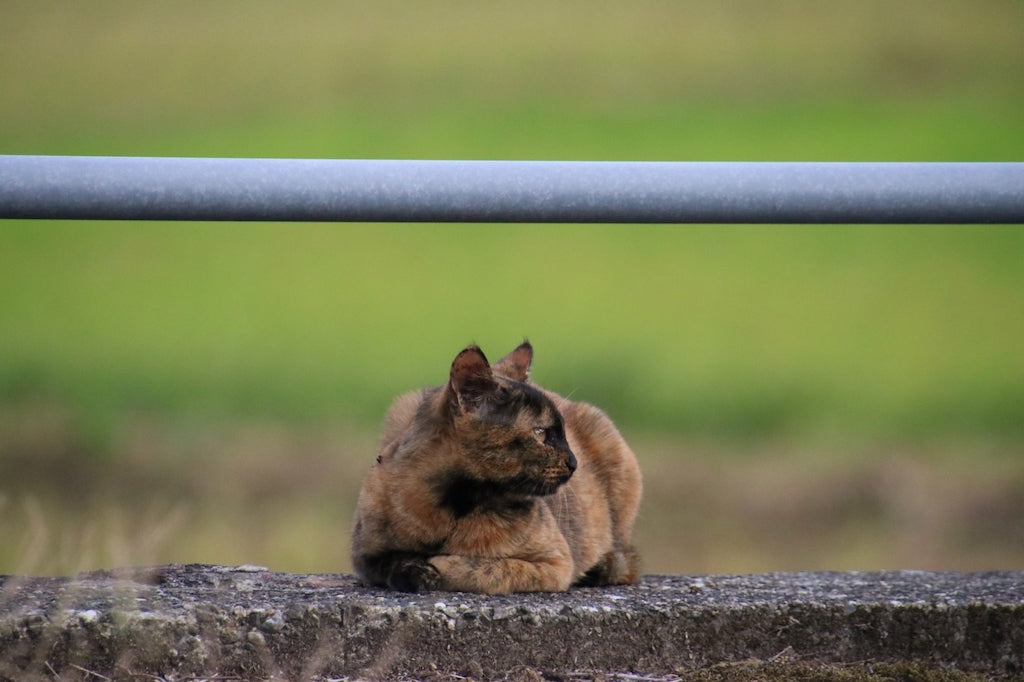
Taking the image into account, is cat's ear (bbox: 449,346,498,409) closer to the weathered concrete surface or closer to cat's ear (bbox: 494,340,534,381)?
cat's ear (bbox: 494,340,534,381)

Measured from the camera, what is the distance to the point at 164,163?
1651mm

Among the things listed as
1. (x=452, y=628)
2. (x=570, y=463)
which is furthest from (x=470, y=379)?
(x=452, y=628)

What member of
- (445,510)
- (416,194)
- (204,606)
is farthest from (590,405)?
(416,194)

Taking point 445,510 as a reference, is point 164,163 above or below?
above

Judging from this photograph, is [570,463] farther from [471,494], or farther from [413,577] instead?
[413,577]

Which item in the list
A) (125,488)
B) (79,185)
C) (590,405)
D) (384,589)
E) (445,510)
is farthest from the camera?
(125,488)

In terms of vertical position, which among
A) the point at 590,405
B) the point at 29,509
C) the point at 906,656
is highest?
the point at 590,405

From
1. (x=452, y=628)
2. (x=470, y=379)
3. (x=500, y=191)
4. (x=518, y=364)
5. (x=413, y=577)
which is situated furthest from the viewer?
(x=518, y=364)

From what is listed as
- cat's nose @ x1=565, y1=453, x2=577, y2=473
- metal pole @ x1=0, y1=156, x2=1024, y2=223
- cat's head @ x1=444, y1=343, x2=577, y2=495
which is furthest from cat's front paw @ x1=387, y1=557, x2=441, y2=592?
metal pole @ x1=0, y1=156, x2=1024, y2=223

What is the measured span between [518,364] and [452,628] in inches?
33.7

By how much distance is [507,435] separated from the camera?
8.36ft

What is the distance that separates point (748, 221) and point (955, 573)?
1278mm

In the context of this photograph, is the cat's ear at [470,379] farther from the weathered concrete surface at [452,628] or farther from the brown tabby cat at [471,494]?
the weathered concrete surface at [452,628]

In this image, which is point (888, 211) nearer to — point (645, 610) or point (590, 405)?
point (645, 610)
